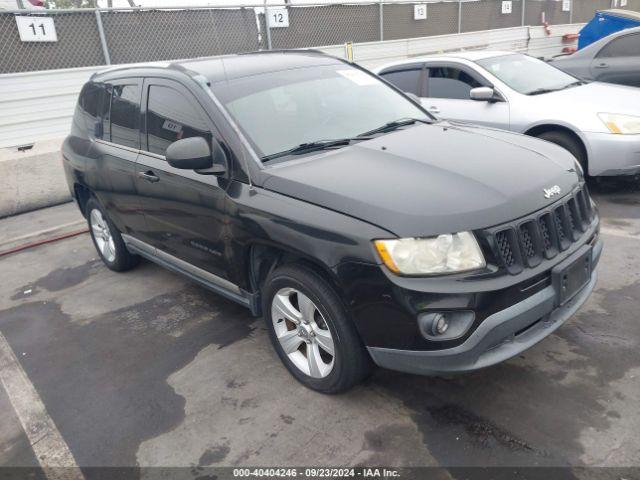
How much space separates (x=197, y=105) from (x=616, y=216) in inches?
168

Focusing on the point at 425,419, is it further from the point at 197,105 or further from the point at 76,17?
the point at 76,17

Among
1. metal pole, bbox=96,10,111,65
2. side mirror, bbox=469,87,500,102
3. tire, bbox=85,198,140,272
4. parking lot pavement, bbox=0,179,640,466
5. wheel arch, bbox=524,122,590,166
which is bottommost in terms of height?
parking lot pavement, bbox=0,179,640,466

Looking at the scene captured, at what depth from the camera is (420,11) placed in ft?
41.5

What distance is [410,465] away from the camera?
2.48 metres

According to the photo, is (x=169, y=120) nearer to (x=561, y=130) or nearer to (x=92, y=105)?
(x=92, y=105)

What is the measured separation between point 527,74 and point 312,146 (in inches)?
167

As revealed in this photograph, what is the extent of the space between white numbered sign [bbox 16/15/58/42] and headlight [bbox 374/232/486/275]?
24.0 ft

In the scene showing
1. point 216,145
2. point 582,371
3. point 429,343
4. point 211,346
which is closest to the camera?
point 429,343

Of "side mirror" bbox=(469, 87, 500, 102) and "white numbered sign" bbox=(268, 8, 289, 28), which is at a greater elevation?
"white numbered sign" bbox=(268, 8, 289, 28)

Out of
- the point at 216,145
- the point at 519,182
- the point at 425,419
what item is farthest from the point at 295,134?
the point at 425,419

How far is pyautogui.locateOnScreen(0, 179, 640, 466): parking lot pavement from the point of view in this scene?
2.58 meters

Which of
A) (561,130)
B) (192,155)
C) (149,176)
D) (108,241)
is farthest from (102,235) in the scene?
(561,130)

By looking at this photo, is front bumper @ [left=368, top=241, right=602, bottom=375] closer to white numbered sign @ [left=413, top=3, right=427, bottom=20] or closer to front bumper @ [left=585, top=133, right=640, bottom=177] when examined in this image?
front bumper @ [left=585, top=133, right=640, bottom=177]

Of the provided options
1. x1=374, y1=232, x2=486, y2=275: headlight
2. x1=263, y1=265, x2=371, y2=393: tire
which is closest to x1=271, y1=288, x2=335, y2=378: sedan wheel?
x1=263, y1=265, x2=371, y2=393: tire
